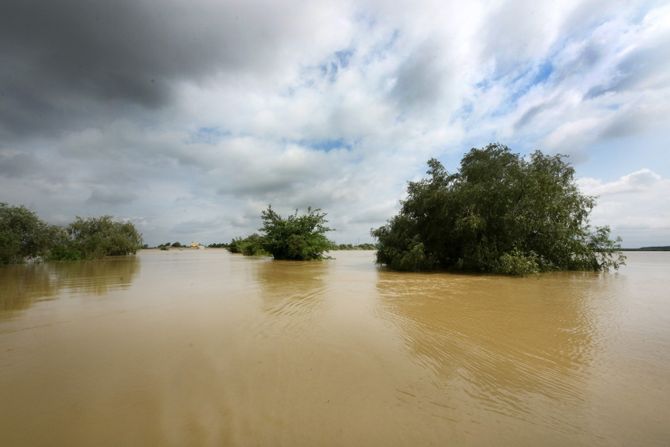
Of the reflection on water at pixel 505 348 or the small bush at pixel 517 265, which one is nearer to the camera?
the reflection on water at pixel 505 348

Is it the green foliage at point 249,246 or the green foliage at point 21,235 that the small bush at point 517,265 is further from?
the green foliage at point 21,235

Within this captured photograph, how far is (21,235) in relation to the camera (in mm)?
20688

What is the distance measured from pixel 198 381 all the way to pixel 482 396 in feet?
8.63

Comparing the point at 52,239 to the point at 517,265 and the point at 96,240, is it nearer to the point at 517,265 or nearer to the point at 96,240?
the point at 96,240

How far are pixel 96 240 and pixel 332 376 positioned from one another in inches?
1574

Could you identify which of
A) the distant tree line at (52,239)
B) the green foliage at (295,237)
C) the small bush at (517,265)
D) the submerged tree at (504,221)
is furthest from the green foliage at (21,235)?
the small bush at (517,265)

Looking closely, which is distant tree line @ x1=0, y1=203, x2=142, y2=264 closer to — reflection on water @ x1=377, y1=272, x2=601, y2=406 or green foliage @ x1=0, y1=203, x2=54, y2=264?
green foliage @ x1=0, y1=203, x2=54, y2=264

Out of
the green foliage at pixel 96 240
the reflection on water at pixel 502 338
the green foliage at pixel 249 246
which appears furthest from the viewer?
the green foliage at pixel 249 246

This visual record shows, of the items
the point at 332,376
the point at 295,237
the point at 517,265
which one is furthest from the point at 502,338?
the point at 295,237

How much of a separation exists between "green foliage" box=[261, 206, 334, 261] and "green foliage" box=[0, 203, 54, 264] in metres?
16.4

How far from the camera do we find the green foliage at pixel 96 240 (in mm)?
26417

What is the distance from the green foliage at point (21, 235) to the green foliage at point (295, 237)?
54.0 feet

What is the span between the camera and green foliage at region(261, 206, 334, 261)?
2659 centimetres

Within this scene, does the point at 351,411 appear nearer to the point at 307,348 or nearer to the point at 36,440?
the point at 307,348
